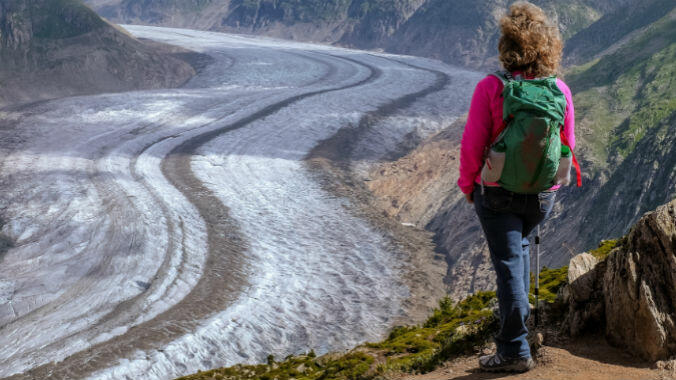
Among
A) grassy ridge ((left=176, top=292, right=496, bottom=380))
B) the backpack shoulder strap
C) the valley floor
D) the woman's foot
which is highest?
the backpack shoulder strap

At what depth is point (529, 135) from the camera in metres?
3.37

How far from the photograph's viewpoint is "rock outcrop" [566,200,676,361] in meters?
3.65

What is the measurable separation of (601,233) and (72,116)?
17529 millimetres

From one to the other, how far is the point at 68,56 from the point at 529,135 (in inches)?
1301

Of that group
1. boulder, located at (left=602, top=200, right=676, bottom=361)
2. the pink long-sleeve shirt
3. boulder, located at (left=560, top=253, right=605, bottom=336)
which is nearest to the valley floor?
boulder, located at (left=560, top=253, right=605, bottom=336)

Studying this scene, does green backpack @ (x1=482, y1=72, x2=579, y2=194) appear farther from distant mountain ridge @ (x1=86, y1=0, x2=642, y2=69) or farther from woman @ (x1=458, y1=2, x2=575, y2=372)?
distant mountain ridge @ (x1=86, y1=0, x2=642, y2=69)

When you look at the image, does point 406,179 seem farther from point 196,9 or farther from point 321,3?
point 196,9

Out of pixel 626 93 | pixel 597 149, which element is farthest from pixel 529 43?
pixel 626 93

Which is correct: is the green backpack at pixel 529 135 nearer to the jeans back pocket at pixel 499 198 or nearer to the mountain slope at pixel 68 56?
the jeans back pocket at pixel 499 198

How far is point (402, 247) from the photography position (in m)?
14.8

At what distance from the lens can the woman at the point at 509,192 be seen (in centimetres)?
345

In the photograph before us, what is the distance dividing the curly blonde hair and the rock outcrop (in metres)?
1.19

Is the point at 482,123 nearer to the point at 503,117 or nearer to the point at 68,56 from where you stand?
the point at 503,117

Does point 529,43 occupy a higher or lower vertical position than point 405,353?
higher
